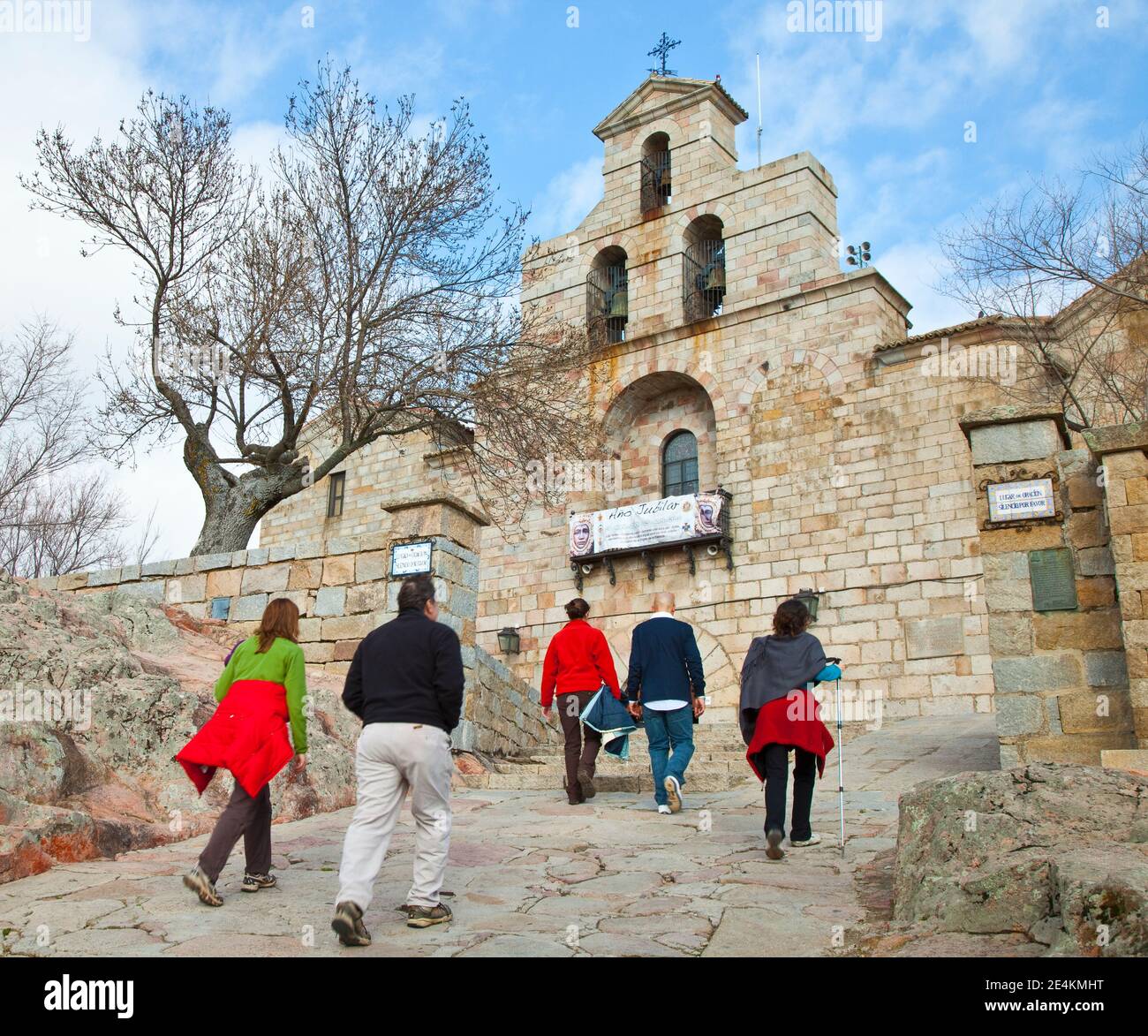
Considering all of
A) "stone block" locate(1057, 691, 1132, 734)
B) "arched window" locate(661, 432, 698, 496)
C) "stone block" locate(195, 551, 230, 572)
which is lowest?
"stone block" locate(1057, 691, 1132, 734)

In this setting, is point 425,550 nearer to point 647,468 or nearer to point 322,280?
point 322,280

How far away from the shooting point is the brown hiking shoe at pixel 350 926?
3.96 metres

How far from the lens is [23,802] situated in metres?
5.43

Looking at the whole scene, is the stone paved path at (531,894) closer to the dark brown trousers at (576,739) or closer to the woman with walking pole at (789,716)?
the woman with walking pole at (789,716)

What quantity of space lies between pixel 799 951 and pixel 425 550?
733cm

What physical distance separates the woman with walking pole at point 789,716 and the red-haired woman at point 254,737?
8.43ft

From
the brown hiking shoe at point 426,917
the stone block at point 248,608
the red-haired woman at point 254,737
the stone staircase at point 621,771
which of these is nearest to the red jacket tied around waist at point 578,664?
the stone staircase at point 621,771

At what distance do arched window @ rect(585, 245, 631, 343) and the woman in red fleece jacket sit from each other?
12.2 m

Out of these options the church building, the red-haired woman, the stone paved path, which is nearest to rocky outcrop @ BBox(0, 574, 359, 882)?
the stone paved path

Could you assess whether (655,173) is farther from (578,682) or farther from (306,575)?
(578,682)

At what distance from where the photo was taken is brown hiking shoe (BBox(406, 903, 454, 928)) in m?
4.29

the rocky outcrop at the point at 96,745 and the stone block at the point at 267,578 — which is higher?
the stone block at the point at 267,578

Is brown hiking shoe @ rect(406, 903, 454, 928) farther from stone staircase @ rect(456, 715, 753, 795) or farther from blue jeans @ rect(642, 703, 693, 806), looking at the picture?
stone staircase @ rect(456, 715, 753, 795)

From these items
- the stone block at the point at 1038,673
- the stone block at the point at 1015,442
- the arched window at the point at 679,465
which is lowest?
the stone block at the point at 1038,673
